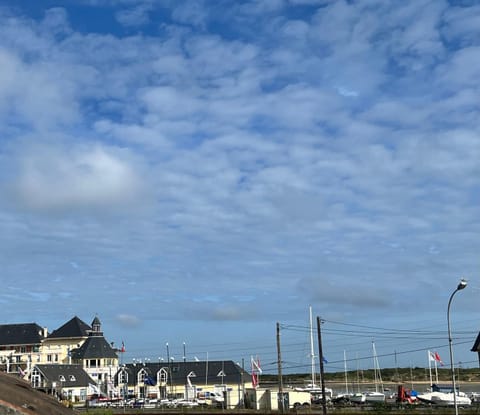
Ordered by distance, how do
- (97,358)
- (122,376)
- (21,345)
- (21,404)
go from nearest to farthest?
1. (21,404)
2. (122,376)
3. (97,358)
4. (21,345)

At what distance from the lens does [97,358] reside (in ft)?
360

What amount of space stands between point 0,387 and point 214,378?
300 ft

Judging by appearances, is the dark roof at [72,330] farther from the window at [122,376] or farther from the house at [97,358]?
the window at [122,376]

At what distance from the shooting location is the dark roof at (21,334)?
11869 cm

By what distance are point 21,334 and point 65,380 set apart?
2891cm

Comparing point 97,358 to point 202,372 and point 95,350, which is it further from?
point 202,372

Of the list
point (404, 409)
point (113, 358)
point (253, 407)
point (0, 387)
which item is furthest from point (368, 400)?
point (0, 387)

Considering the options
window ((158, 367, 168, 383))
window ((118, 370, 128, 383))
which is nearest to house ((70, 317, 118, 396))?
window ((118, 370, 128, 383))

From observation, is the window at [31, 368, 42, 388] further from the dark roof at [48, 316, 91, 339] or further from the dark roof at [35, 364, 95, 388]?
the dark roof at [48, 316, 91, 339]

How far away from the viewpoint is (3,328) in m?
121

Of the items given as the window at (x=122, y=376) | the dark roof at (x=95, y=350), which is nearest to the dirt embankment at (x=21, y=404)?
the window at (x=122, y=376)

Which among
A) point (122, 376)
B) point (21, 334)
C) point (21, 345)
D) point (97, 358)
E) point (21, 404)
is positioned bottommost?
point (122, 376)

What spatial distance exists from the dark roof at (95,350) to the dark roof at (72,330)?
459cm

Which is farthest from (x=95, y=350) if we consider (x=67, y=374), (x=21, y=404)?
(x=21, y=404)
